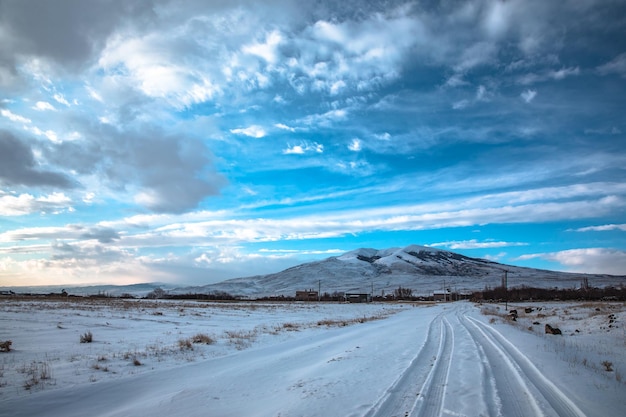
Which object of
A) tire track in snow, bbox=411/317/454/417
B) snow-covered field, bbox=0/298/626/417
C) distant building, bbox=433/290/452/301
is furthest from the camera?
distant building, bbox=433/290/452/301

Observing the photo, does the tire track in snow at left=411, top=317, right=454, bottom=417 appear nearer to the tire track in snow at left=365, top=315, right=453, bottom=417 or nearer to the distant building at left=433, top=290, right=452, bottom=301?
the tire track in snow at left=365, top=315, right=453, bottom=417

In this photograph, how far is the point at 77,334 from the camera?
18.9 metres

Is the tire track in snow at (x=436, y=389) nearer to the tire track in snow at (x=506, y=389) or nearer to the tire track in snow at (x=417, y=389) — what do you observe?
the tire track in snow at (x=417, y=389)

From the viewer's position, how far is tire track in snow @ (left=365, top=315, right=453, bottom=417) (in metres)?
6.62

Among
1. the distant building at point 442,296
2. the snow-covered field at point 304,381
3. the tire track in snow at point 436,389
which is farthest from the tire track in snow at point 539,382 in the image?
the distant building at point 442,296

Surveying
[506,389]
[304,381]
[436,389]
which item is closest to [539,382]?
[506,389]

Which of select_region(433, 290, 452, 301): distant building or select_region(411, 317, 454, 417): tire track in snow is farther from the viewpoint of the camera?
select_region(433, 290, 452, 301): distant building

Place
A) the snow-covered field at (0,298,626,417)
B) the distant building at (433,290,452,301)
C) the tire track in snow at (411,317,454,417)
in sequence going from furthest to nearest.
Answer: the distant building at (433,290,452,301) < the snow-covered field at (0,298,626,417) < the tire track in snow at (411,317,454,417)

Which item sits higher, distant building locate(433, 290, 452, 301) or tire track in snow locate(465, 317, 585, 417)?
tire track in snow locate(465, 317, 585, 417)

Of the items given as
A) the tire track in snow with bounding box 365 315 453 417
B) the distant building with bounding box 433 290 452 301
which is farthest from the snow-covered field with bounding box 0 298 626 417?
the distant building with bounding box 433 290 452 301

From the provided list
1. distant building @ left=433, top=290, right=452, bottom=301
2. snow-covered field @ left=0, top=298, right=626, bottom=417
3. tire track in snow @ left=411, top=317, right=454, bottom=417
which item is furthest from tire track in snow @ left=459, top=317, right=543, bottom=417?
distant building @ left=433, top=290, right=452, bottom=301

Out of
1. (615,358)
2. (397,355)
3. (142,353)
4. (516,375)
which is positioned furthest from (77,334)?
(615,358)

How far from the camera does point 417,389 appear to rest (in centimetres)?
802

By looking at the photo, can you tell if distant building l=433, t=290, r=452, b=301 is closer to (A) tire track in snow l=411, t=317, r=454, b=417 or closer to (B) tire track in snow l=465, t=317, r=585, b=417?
(B) tire track in snow l=465, t=317, r=585, b=417
